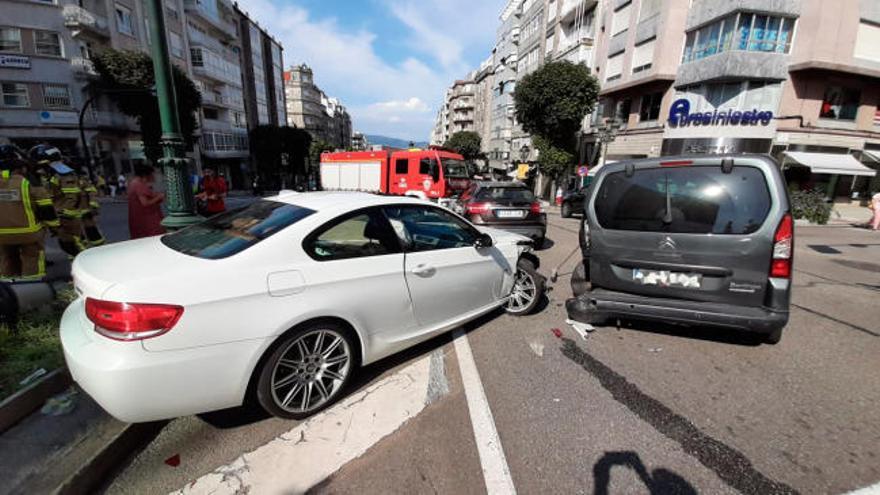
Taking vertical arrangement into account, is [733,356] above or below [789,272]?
below

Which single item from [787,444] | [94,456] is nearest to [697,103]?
[787,444]

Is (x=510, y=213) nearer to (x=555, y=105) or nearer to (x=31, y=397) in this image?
(x=31, y=397)

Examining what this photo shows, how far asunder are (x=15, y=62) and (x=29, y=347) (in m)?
32.3

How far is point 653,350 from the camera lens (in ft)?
12.0

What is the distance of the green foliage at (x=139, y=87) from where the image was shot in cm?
2428

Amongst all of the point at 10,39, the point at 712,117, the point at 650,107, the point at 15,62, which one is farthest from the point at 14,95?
the point at 712,117

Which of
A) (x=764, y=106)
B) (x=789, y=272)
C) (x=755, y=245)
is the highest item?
(x=764, y=106)

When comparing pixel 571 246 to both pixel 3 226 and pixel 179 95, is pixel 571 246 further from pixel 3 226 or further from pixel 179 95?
pixel 179 95

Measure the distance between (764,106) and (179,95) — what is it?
120ft

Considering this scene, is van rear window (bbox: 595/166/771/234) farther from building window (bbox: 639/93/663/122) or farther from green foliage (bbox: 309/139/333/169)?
green foliage (bbox: 309/139/333/169)

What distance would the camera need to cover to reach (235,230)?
2789 millimetres

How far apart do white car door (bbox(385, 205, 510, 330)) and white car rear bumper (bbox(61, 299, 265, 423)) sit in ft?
4.45

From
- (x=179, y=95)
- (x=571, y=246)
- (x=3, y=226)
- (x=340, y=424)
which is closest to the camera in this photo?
(x=340, y=424)

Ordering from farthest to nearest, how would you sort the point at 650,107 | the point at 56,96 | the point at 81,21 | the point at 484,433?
the point at 56,96
the point at 81,21
the point at 650,107
the point at 484,433
